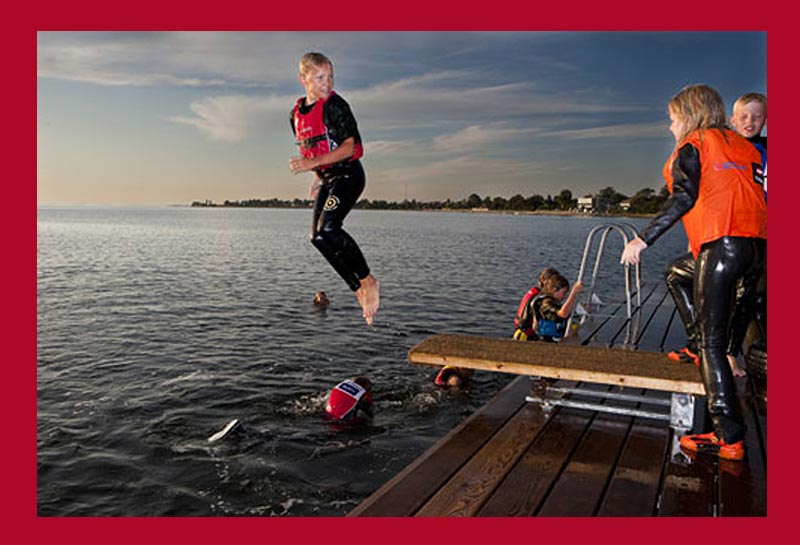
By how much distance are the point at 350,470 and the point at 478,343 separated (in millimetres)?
5105

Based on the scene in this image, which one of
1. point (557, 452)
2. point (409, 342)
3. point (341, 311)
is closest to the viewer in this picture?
point (557, 452)

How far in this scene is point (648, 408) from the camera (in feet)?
27.6

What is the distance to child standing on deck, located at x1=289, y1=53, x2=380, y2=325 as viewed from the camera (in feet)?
14.2

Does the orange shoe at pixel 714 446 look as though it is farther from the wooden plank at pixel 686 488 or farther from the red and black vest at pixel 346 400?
the red and black vest at pixel 346 400

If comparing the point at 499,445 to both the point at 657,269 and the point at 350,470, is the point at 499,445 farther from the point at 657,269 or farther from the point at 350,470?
the point at 657,269

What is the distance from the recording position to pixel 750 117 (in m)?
7.07

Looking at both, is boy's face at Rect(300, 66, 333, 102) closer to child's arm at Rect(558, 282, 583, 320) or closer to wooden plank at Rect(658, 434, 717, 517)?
wooden plank at Rect(658, 434, 717, 517)

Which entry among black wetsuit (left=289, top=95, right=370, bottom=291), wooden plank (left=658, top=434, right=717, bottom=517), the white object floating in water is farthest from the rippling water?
black wetsuit (left=289, top=95, right=370, bottom=291)

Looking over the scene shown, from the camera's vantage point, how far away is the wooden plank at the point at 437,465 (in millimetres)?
5527

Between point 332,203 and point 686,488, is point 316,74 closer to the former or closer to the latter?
point 332,203

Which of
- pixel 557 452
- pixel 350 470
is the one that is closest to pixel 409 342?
pixel 350 470

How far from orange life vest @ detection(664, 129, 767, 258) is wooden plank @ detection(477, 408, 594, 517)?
2.76m

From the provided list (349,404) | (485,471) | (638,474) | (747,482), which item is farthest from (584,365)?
(349,404)

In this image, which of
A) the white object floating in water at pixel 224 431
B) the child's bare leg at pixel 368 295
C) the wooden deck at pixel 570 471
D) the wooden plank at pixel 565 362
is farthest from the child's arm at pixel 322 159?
the white object floating in water at pixel 224 431
